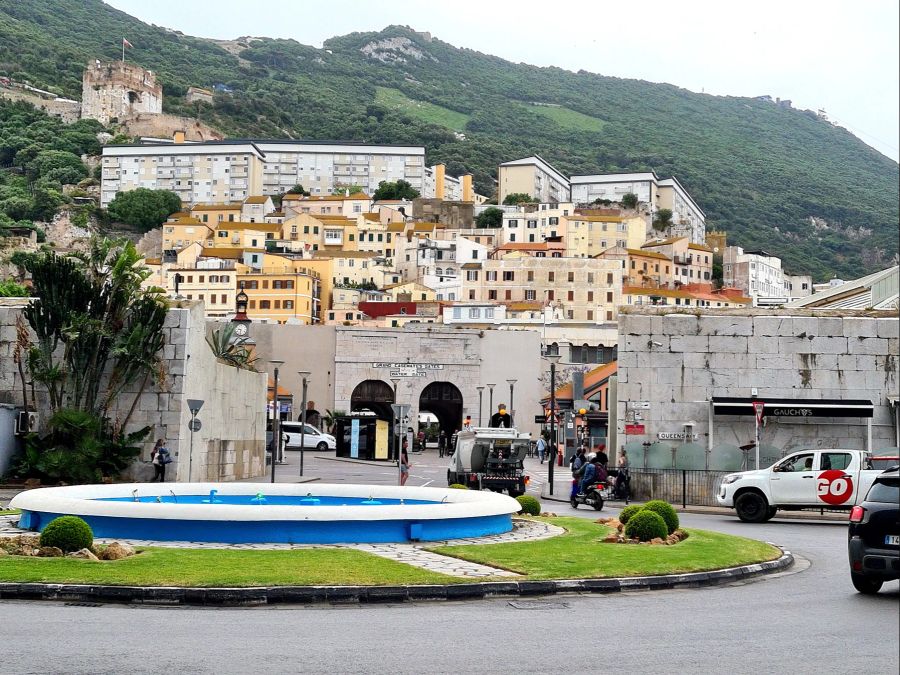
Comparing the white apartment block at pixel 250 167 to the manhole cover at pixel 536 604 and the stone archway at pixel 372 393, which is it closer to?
the stone archway at pixel 372 393

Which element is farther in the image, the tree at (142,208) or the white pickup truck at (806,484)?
the tree at (142,208)

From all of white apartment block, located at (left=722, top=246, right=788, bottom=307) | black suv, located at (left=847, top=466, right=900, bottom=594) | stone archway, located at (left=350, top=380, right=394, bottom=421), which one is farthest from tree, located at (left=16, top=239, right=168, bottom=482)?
white apartment block, located at (left=722, top=246, right=788, bottom=307)

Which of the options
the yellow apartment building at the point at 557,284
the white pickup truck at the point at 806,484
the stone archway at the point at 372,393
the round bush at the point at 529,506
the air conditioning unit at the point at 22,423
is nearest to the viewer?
the round bush at the point at 529,506

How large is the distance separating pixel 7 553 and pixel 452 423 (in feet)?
238

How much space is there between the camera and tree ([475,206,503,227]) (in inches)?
6777

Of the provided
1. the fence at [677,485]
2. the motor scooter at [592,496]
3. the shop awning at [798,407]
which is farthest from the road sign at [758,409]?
the motor scooter at [592,496]

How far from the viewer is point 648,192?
7549 inches

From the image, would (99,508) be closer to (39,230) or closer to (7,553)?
(7,553)

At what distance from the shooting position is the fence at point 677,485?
30.4 m

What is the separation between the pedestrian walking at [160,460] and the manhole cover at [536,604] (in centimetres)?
1911

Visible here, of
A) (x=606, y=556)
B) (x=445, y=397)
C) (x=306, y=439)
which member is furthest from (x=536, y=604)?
(x=445, y=397)

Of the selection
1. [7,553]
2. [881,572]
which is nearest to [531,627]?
[881,572]

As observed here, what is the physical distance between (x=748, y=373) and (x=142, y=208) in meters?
150

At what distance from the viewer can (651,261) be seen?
154 m
